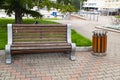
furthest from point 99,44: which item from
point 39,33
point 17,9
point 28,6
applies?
point 17,9

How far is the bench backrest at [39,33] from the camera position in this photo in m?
7.30

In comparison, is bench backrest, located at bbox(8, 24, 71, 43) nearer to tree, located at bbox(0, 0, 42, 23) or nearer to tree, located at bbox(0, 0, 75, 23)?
tree, located at bbox(0, 0, 75, 23)

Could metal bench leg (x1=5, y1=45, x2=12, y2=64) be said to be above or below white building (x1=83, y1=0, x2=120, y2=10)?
below

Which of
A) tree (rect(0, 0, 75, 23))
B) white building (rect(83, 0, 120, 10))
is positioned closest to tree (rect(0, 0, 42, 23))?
tree (rect(0, 0, 75, 23))

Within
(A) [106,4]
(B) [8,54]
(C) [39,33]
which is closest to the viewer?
(B) [8,54]

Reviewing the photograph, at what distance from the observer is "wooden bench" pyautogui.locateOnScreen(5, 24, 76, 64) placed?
6969 millimetres

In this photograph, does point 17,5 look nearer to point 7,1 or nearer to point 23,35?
point 7,1

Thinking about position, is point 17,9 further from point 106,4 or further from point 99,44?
point 106,4

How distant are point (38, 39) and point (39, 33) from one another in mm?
181

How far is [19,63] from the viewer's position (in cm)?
701

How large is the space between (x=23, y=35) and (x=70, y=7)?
Answer: 17.1ft

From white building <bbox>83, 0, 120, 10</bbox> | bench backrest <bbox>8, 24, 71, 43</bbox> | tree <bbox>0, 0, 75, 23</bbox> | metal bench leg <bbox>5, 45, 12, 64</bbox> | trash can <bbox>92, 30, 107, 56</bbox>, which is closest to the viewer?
metal bench leg <bbox>5, 45, 12, 64</bbox>

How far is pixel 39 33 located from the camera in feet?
24.5

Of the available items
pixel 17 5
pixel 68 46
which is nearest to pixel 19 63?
pixel 68 46
